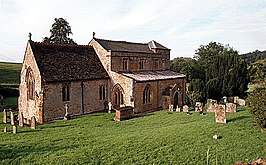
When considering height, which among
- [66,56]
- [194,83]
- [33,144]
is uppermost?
[66,56]

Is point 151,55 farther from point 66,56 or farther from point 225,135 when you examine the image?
point 225,135

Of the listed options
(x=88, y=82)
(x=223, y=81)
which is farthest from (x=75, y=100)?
(x=223, y=81)

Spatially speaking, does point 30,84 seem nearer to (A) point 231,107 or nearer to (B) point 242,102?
(A) point 231,107

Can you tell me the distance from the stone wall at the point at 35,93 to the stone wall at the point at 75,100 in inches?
23.8

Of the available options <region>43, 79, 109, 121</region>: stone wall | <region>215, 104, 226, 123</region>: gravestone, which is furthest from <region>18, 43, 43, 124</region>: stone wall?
<region>215, 104, 226, 123</region>: gravestone

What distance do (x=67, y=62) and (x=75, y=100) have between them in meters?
4.11

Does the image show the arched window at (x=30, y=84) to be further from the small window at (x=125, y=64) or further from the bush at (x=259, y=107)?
the bush at (x=259, y=107)

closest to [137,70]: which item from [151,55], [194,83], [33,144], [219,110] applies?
[151,55]

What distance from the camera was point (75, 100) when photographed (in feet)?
82.0

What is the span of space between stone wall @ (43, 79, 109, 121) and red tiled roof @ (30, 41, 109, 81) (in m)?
0.72

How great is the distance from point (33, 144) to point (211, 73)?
3115 centimetres

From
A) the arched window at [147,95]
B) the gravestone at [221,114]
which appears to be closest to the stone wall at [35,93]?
the arched window at [147,95]

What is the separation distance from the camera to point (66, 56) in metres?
25.8

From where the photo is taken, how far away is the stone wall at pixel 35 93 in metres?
22.4
